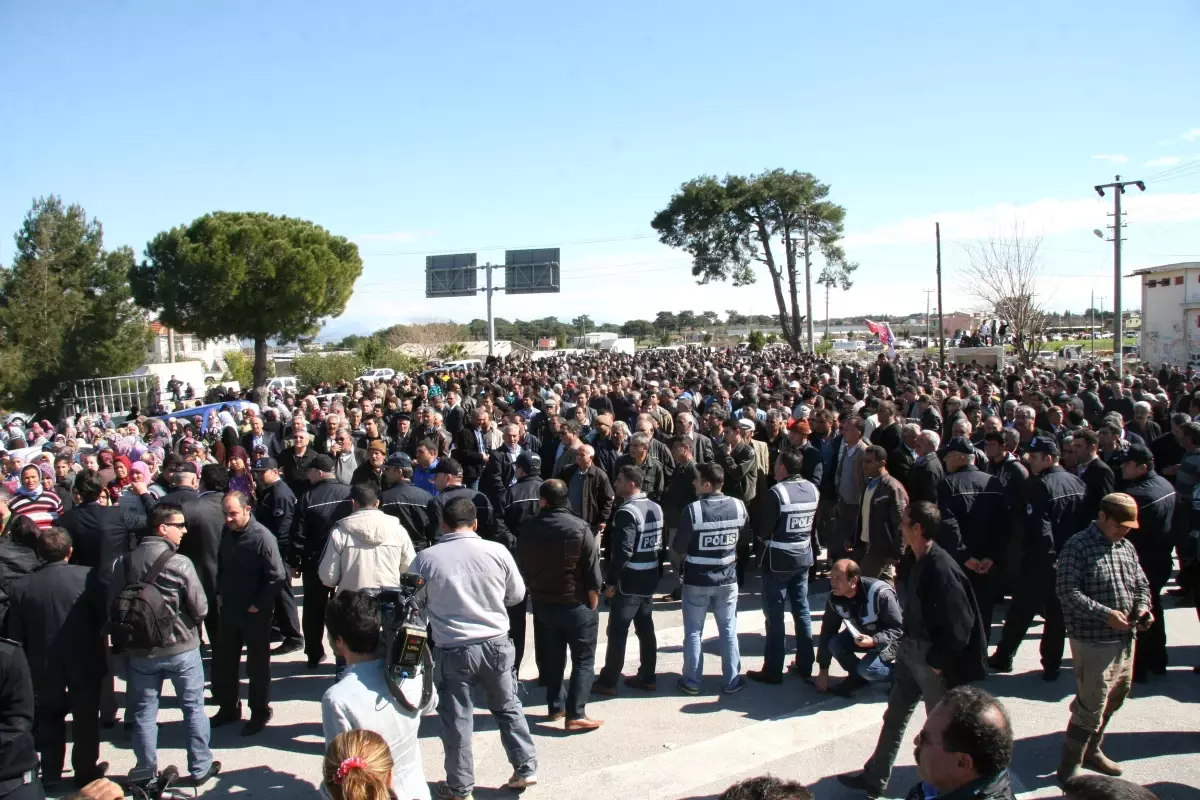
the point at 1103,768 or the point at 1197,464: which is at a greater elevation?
the point at 1197,464

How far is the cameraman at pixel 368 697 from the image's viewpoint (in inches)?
121

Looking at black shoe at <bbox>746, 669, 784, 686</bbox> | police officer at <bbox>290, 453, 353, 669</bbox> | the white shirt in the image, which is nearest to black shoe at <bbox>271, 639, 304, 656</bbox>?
police officer at <bbox>290, 453, 353, 669</bbox>

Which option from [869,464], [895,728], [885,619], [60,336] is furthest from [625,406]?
[60,336]

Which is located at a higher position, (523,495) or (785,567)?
(523,495)

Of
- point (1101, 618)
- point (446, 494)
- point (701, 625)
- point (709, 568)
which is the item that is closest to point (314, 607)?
point (446, 494)

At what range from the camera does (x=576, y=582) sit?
5199mm

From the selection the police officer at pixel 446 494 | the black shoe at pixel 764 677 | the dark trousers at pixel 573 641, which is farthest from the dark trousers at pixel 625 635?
the police officer at pixel 446 494

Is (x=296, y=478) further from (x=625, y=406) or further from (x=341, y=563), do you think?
(x=625, y=406)

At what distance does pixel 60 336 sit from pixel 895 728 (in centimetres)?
3359

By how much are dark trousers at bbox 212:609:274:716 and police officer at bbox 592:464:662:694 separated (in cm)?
223

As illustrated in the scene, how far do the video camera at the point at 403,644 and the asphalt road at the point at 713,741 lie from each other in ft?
5.26

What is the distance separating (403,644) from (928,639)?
2594 mm

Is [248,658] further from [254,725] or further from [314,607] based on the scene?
[314,607]

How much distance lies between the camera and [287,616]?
6754 millimetres
